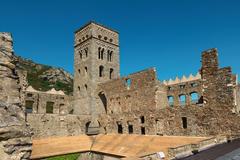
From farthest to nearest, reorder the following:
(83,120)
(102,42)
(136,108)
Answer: (102,42)
(83,120)
(136,108)

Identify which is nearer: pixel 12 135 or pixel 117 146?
pixel 12 135

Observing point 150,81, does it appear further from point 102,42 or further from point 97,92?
point 102,42

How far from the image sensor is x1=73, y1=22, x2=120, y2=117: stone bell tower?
31023mm

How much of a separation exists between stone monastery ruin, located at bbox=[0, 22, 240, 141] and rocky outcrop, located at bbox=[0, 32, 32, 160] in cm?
5

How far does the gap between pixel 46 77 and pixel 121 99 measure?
57884mm

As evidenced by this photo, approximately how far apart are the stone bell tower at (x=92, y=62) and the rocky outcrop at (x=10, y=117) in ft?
81.8

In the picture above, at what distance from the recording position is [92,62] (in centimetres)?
3166

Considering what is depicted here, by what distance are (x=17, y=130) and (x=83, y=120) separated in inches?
945

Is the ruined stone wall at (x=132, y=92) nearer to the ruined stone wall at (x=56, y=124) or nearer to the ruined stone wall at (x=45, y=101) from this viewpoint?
the ruined stone wall at (x=56, y=124)

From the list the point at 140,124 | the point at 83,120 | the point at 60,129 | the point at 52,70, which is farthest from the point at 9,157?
the point at 52,70

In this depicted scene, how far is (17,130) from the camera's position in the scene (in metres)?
4.64

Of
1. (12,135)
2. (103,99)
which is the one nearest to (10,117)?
(12,135)

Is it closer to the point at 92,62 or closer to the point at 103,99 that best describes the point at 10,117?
the point at 103,99

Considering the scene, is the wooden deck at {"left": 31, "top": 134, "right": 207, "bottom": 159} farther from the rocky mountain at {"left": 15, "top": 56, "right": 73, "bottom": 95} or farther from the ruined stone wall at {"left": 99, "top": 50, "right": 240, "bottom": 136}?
the rocky mountain at {"left": 15, "top": 56, "right": 73, "bottom": 95}
